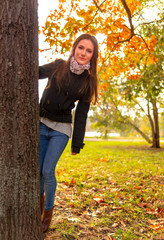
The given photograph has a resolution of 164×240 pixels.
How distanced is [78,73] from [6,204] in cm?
155

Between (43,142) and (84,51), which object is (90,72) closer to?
(84,51)

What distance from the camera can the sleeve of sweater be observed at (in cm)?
259

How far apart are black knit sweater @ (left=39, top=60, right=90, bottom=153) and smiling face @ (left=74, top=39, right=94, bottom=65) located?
0.16m

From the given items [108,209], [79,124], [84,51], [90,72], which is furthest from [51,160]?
[108,209]

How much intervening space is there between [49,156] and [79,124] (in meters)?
0.52

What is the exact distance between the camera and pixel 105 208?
10.6 ft

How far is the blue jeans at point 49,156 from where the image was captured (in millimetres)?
2357

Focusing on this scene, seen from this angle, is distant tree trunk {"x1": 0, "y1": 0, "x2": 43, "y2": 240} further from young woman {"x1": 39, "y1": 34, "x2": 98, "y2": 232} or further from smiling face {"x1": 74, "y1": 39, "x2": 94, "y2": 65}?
smiling face {"x1": 74, "y1": 39, "x2": 94, "y2": 65}

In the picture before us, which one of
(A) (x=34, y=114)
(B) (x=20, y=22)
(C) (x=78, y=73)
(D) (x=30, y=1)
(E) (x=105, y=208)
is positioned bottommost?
(E) (x=105, y=208)

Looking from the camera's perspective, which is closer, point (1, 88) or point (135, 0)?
point (1, 88)

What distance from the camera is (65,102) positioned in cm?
250

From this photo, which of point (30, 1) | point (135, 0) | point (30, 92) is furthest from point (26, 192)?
point (135, 0)

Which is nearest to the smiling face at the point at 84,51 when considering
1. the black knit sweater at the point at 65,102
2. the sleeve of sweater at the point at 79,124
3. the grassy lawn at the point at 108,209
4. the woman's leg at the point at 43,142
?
the black knit sweater at the point at 65,102

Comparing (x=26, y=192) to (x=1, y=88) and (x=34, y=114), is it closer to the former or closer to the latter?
(x=34, y=114)
